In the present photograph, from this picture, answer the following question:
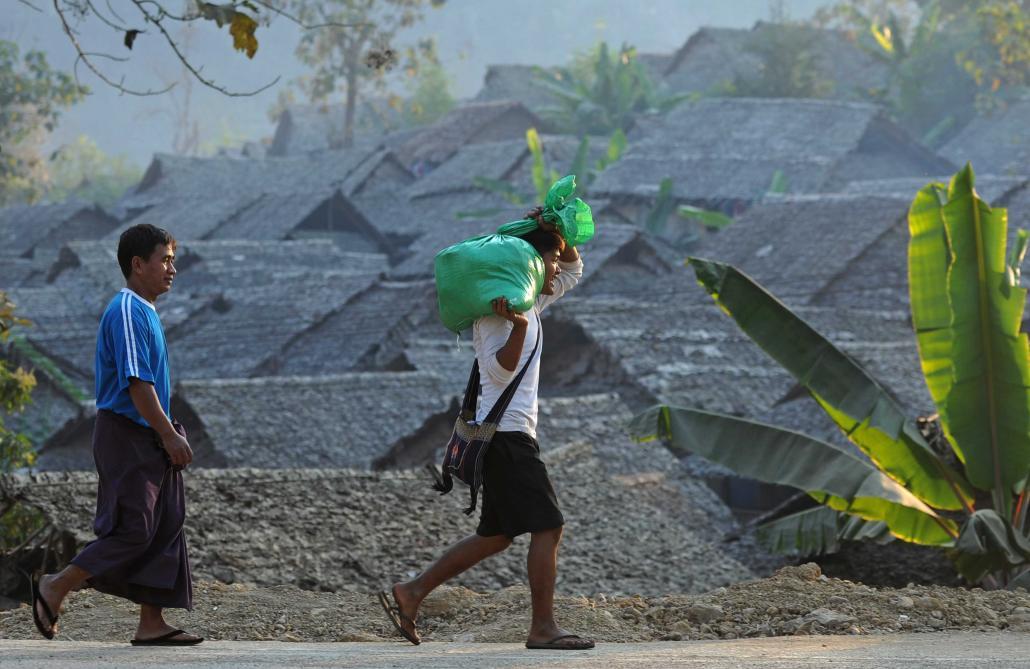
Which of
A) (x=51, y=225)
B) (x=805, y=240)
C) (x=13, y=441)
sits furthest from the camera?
(x=51, y=225)

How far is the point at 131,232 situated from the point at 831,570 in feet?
21.3

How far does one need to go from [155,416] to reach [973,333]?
4.67 m

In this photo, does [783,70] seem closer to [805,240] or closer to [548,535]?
[805,240]

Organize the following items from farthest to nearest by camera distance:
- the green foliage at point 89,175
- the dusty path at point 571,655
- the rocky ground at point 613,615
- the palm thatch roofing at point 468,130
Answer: the green foliage at point 89,175 < the palm thatch roofing at point 468,130 < the rocky ground at point 613,615 < the dusty path at point 571,655

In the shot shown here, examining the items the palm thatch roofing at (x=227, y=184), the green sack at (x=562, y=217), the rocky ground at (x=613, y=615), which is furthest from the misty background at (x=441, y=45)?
the green sack at (x=562, y=217)

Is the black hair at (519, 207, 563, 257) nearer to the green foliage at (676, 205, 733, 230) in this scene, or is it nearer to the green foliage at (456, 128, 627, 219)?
the green foliage at (676, 205, 733, 230)

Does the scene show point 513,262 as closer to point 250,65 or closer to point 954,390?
point 954,390

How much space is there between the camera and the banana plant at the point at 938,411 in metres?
7.68

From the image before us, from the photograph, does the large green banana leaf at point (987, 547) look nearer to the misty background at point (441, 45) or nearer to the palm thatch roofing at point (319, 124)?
the palm thatch roofing at point (319, 124)

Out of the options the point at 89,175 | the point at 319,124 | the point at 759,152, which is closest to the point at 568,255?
the point at 759,152

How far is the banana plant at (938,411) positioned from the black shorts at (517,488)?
3355 millimetres

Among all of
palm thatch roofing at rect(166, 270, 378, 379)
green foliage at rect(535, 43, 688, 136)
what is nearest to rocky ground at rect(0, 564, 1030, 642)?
palm thatch roofing at rect(166, 270, 378, 379)

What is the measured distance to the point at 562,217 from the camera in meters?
4.88

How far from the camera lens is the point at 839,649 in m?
4.71
